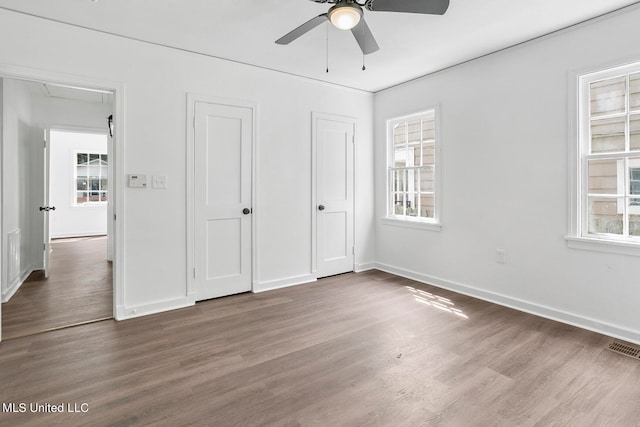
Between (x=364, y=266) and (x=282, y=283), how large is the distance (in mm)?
1400

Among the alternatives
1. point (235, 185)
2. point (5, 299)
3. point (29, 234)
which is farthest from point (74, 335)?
point (29, 234)

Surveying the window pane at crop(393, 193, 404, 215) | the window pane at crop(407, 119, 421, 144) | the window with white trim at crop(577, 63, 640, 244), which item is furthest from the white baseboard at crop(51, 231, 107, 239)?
the window with white trim at crop(577, 63, 640, 244)

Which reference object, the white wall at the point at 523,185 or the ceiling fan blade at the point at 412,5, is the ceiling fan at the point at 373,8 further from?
the white wall at the point at 523,185

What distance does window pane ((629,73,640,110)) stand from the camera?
2.70 meters

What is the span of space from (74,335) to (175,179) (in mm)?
1617

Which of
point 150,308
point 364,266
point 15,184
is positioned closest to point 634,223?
point 364,266

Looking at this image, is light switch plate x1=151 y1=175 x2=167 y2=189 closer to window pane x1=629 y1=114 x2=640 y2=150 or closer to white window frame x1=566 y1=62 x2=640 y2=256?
white window frame x1=566 y1=62 x2=640 y2=256

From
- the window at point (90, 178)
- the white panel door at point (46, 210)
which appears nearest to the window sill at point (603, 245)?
the white panel door at point (46, 210)

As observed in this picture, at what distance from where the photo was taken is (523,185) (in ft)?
10.8

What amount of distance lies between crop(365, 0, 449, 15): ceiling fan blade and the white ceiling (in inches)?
24.5

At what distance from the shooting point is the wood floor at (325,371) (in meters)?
1.82

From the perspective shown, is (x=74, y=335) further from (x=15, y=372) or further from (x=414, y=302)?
(x=414, y=302)

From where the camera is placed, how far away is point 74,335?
2805 millimetres

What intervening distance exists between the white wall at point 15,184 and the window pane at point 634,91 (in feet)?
19.1
